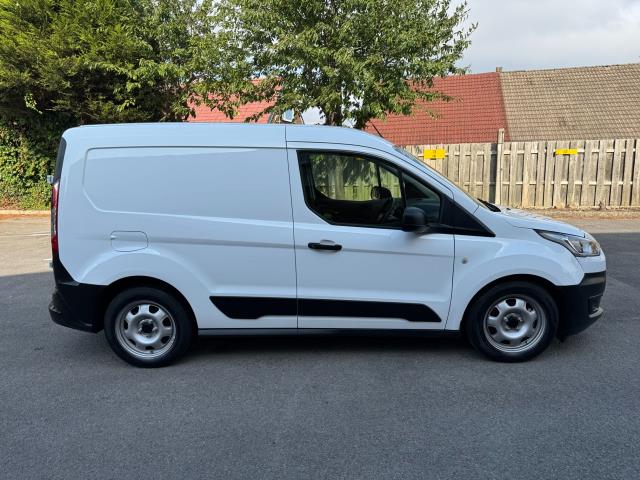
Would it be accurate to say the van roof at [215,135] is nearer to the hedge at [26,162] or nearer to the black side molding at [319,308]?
the black side molding at [319,308]

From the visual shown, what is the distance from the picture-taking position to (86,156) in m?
4.07

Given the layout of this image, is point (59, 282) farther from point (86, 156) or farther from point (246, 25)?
point (246, 25)

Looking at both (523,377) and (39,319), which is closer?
(523,377)

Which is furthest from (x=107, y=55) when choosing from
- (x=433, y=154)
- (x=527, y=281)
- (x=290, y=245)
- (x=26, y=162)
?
(x=527, y=281)

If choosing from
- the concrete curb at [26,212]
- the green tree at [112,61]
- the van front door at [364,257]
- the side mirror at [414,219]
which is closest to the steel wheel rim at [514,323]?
the van front door at [364,257]

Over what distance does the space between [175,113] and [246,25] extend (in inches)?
177

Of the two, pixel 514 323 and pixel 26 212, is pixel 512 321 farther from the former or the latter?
pixel 26 212

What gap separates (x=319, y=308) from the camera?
412 cm

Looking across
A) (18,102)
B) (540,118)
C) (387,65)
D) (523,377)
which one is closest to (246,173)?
(523,377)

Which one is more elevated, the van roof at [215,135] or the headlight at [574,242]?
the van roof at [215,135]

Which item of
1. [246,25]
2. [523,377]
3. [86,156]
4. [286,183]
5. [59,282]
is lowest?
[523,377]

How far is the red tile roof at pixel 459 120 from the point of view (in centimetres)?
2150

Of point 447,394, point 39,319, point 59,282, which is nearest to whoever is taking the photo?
point 447,394

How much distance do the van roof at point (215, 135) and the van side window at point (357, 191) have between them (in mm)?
144
